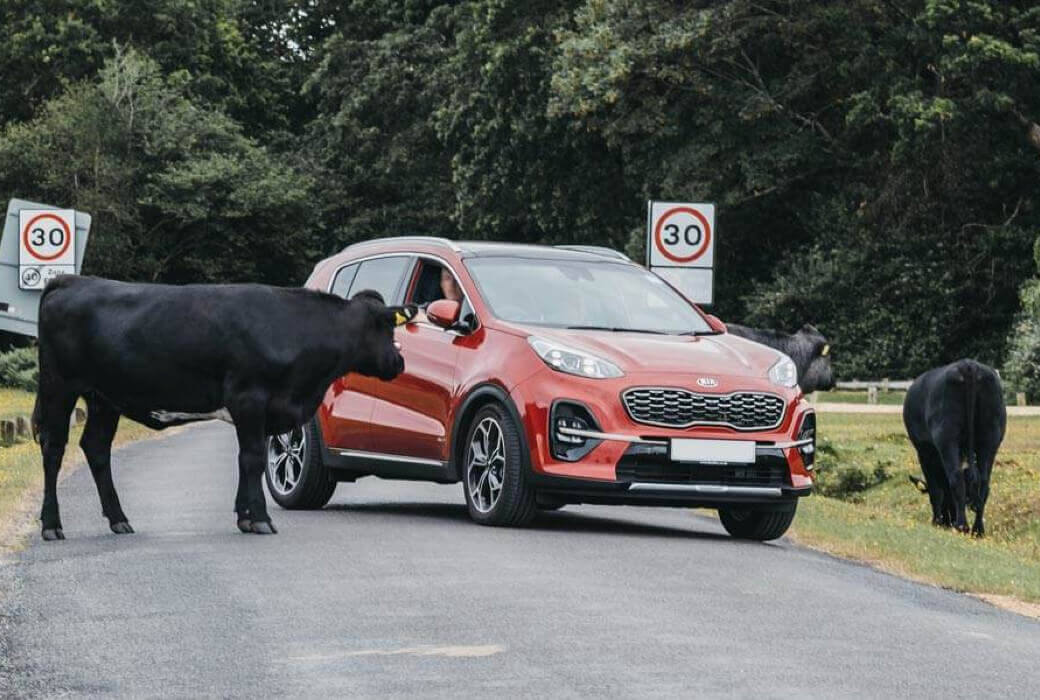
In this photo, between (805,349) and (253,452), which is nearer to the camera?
(253,452)

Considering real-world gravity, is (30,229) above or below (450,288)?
above

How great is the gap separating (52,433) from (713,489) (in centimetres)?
430

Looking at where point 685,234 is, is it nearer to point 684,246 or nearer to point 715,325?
point 684,246

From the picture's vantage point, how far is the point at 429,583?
11.1 metres

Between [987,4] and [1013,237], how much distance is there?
21.9 feet

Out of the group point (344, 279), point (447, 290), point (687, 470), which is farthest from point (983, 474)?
point (687, 470)

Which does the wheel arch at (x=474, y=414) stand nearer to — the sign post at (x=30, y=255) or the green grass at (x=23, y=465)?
the green grass at (x=23, y=465)

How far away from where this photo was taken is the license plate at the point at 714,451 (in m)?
Answer: 13.5

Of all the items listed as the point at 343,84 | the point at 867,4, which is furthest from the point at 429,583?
the point at 343,84

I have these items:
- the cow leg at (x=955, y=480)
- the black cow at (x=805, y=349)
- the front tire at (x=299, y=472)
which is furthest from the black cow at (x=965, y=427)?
the front tire at (x=299, y=472)

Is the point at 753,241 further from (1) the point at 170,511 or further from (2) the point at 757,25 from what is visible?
(1) the point at 170,511

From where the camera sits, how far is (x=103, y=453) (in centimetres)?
1398

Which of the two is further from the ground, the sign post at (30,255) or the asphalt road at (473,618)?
the sign post at (30,255)

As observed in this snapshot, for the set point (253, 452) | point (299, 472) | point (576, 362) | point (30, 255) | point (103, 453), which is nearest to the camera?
point (253, 452)
